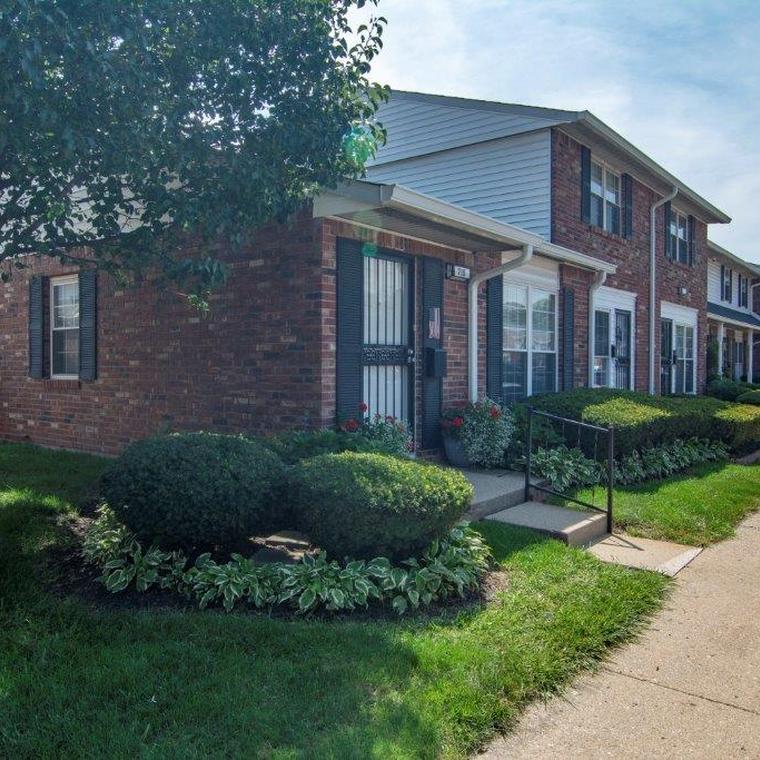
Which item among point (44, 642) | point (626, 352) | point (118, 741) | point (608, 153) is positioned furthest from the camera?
point (626, 352)

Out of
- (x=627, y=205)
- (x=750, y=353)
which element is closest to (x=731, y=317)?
(x=750, y=353)

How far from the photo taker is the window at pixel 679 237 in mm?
16578

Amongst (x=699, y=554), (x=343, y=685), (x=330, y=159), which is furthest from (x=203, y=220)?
(x=699, y=554)

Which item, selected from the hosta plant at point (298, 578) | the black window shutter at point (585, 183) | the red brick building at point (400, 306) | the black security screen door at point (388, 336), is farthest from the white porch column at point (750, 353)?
the hosta plant at point (298, 578)

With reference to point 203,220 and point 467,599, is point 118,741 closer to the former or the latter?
point 467,599

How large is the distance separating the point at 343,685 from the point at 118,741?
100cm

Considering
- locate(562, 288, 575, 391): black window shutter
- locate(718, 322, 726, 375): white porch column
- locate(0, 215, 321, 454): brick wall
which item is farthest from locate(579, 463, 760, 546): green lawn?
locate(718, 322, 726, 375): white porch column

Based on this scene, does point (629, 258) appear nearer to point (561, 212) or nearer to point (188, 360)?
point (561, 212)

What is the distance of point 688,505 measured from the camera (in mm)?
7453

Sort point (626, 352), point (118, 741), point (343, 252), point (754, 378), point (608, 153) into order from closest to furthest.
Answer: point (118, 741)
point (343, 252)
point (608, 153)
point (626, 352)
point (754, 378)

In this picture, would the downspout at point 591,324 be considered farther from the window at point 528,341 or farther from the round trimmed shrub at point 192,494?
the round trimmed shrub at point 192,494

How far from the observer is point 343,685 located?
10.7 ft

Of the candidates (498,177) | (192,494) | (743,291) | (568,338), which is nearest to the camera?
(192,494)

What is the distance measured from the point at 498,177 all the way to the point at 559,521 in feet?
24.7
